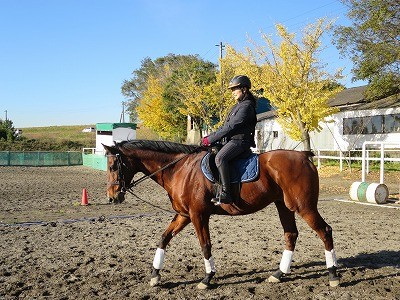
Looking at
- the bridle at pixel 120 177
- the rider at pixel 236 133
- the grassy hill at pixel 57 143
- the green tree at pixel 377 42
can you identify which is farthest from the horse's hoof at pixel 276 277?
the grassy hill at pixel 57 143

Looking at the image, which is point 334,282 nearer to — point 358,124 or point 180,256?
point 180,256

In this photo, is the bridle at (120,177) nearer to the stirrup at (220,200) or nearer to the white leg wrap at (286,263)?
the stirrup at (220,200)

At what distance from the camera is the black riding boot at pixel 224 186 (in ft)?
19.6

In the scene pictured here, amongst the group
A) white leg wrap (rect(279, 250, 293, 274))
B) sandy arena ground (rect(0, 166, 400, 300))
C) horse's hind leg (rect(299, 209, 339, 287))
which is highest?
horse's hind leg (rect(299, 209, 339, 287))

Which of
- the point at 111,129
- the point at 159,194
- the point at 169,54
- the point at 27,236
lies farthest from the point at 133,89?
the point at 27,236

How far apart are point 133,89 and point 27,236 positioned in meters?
83.1

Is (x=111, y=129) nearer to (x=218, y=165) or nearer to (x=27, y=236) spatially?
(x=27, y=236)

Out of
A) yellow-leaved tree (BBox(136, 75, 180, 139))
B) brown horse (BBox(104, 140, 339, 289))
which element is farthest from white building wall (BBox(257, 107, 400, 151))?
brown horse (BBox(104, 140, 339, 289))

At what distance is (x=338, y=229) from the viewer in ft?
33.2

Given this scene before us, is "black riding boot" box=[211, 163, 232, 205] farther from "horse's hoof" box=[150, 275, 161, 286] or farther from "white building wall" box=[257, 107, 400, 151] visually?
"white building wall" box=[257, 107, 400, 151]

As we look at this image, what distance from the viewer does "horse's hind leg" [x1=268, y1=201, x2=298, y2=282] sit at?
615 cm

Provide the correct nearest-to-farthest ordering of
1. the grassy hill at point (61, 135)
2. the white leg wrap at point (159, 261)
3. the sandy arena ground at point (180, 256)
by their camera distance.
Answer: the sandy arena ground at point (180, 256), the white leg wrap at point (159, 261), the grassy hill at point (61, 135)

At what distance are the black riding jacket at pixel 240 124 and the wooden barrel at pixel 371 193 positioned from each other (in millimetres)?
9507

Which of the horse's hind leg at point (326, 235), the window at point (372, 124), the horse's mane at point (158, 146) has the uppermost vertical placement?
the window at point (372, 124)
